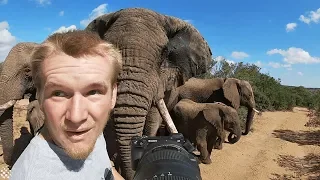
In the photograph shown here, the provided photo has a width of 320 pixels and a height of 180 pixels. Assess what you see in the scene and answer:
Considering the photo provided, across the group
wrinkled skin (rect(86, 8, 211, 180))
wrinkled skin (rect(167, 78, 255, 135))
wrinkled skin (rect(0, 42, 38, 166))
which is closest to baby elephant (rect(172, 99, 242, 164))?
wrinkled skin (rect(167, 78, 255, 135))

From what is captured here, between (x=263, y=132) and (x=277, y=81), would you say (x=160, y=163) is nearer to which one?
(x=263, y=132)

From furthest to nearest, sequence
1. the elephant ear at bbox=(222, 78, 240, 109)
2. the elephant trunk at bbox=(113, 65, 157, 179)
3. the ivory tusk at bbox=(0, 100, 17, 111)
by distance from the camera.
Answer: the elephant ear at bbox=(222, 78, 240, 109)
the ivory tusk at bbox=(0, 100, 17, 111)
the elephant trunk at bbox=(113, 65, 157, 179)

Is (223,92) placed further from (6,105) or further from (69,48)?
(69,48)

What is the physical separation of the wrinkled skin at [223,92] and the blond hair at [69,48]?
10385 mm

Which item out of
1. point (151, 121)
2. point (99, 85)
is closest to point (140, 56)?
point (151, 121)

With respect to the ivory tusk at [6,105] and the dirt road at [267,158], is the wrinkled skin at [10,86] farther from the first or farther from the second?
the dirt road at [267,158]

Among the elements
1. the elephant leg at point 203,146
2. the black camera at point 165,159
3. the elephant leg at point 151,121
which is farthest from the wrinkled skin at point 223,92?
the black camera at point 165,159

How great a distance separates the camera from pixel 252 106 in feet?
39.8

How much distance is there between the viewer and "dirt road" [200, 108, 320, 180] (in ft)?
26.2

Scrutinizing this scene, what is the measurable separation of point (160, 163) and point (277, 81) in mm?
30089

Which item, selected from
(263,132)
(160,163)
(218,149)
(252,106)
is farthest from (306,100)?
(160,163)

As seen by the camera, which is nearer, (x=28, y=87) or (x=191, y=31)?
(x=191, y=31)

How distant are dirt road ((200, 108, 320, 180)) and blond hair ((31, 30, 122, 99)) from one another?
6.62 m

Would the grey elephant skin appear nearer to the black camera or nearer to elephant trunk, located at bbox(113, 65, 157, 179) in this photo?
elephant trunk, located at bbox(113, 65, 157, 179)
